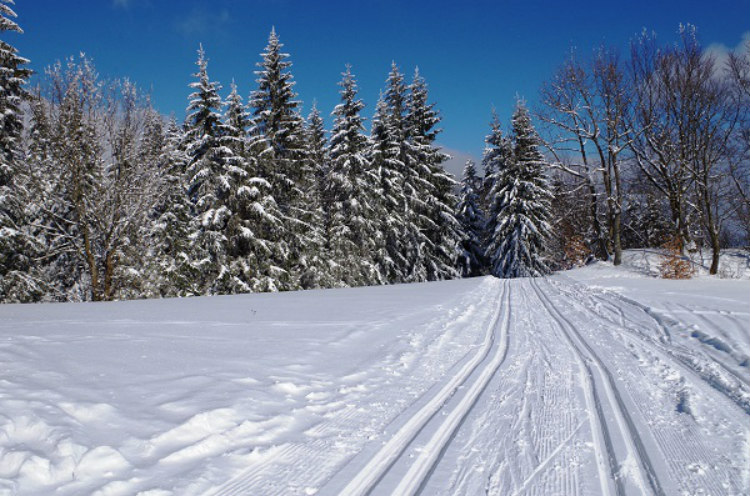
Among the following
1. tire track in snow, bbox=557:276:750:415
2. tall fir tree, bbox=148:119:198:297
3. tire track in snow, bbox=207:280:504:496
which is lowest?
tire track in snow, bbox=207:280:504:496

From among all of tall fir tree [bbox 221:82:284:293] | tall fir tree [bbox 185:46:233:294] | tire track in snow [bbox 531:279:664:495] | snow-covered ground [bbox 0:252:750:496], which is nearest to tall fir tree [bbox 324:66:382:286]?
tall fir tree [bbox 221:82:284:293]

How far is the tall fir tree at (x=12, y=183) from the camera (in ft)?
45.2

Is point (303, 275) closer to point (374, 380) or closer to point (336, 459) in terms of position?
point (374, 380)

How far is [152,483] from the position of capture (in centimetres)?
240

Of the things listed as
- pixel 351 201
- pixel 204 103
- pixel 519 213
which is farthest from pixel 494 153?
pixel 204 103

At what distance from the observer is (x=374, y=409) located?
3660 mm

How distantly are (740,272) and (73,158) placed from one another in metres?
26.5

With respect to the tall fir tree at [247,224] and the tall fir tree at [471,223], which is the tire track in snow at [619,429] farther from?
the tall fir tree at [471,223]

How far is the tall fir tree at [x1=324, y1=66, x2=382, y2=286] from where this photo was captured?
21953mm

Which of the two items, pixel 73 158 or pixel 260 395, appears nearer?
pixel 260 395

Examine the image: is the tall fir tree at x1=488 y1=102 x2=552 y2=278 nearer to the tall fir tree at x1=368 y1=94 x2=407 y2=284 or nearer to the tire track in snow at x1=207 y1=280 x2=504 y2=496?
the tall fir tree at x1=368 y1=94 x2=407 y2=284

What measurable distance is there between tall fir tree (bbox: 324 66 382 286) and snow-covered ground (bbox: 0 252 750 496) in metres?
15.1

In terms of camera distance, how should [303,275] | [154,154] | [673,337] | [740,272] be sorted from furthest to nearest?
[303,275] → [740,272] → [154,154] → [673,337]

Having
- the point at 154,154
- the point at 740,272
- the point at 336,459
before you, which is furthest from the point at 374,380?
the point at 740,272
